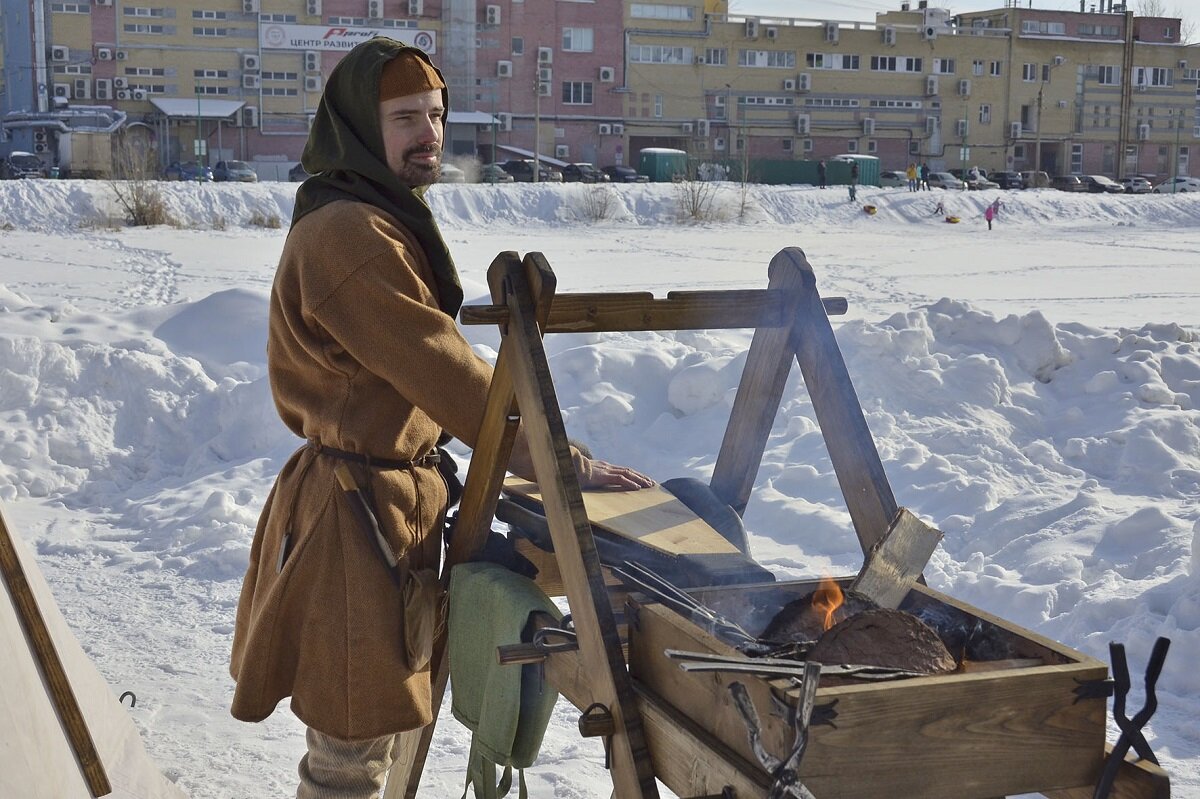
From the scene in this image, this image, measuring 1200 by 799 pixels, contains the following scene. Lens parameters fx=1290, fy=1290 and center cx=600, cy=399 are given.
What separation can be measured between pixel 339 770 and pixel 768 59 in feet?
193

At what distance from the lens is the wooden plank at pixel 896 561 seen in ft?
6.63

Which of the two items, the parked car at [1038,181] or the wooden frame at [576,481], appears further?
the parked car at [1038,181]

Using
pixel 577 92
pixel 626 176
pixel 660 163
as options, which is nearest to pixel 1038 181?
pixel 660 163

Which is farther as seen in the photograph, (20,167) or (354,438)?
(20,167)

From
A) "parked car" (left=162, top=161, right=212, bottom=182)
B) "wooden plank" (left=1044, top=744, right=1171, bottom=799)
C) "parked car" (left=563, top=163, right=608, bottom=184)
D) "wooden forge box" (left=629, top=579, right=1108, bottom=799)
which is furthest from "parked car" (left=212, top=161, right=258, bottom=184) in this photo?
"wooden plank" (left=1044, top=744, right=1171, bottom=799)

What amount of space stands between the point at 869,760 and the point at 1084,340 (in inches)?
246

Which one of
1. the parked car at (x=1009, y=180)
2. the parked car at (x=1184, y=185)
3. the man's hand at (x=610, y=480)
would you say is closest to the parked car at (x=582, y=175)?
the parked car at (x=1009, y=180)

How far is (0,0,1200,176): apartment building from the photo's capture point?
159 feet

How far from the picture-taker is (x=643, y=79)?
181 ft

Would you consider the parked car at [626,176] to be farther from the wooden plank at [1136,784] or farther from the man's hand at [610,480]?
the wooden plank at [1136,784]

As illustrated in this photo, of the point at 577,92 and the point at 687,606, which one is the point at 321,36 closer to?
the point at 577,92

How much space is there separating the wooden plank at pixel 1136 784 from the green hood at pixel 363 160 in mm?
1279

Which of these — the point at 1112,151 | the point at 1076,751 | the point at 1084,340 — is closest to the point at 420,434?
the point at 1076,751

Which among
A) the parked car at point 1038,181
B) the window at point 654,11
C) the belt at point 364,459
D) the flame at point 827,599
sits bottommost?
the parked car at point 1038,181
